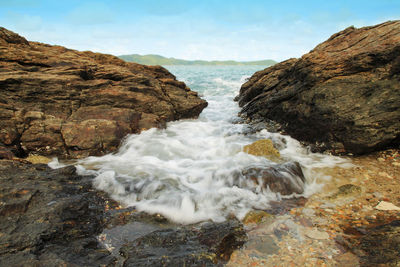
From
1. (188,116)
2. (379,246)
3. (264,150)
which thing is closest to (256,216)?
(379,246)

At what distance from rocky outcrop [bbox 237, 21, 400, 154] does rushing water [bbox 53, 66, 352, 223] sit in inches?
35.8

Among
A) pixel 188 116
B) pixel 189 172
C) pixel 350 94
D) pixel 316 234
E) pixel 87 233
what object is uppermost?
pixel 350 94

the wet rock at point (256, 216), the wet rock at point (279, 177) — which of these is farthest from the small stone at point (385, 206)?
the wet rock at point (256, 216)

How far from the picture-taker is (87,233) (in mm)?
3566

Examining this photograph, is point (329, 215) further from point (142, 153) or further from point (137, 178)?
point (142, 153)

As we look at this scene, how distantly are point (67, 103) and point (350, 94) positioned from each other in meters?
10.4

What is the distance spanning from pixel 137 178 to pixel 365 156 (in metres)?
6.75

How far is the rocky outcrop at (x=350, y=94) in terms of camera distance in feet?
21.9

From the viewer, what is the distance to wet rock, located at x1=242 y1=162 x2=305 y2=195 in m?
5.29

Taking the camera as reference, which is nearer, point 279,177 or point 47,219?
point 47,219

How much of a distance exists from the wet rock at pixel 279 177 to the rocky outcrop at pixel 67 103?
16.9 ft

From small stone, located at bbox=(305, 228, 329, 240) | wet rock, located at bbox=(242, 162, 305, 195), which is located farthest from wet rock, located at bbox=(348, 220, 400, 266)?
wet rock, located at bbox=(242, 162, 305, 195)

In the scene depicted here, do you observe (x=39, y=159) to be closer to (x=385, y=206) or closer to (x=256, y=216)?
(x=256, y=216)

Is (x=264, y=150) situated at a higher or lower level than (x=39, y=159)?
higher
